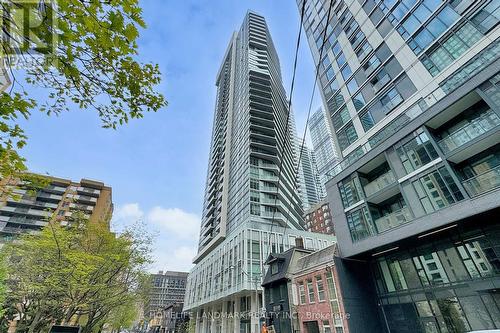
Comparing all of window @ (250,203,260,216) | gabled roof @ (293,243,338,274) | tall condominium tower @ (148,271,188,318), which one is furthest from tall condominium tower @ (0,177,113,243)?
tall condominium tower @ (148,271,188,318)

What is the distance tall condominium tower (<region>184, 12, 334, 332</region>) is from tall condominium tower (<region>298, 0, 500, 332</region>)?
10.9 meters

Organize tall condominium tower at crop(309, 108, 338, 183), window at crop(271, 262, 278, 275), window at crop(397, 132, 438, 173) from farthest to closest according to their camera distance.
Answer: tall condominium tower at crop(309, 108, 338, 183)
window at crop(271, 262, 278, 275)
window at crop(397, 132, 438, 173)

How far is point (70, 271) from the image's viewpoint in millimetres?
13820

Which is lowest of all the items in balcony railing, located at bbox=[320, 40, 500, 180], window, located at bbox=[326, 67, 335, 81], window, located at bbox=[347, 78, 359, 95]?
balcony railing, located at bbox=[320, 40, 500, 180]

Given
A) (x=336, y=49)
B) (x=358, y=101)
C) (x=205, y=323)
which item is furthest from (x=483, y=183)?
(x=205, y=323)

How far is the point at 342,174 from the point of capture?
21797 millimetres

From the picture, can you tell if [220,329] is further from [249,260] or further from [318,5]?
[318,5]

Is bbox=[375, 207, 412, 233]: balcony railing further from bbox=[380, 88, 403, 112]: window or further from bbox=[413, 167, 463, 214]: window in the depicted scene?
bbox=[380, 88, 403, 112]: window

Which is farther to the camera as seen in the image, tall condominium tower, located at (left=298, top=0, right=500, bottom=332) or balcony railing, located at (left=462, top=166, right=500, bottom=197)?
tall condominium tower, located at (left=298, top=0, right=500, bottom=332)

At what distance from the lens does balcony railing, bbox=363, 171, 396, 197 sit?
58.3 ft

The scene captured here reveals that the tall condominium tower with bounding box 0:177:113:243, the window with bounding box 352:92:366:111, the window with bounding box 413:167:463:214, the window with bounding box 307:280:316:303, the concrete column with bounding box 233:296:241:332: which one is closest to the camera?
the window with bounding box 413:167:463:214

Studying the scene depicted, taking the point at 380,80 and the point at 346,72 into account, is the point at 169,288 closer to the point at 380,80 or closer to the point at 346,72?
the point at 346,72

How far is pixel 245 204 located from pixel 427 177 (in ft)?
111

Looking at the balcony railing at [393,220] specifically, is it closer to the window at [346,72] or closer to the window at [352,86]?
the window at [352,86]
